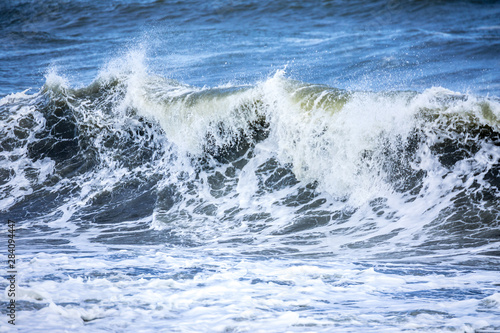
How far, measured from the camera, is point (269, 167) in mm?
7492

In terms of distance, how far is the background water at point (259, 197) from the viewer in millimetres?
3666

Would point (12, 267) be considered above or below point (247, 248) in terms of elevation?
above

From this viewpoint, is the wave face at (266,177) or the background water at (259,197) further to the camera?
the wave face at (266,177)

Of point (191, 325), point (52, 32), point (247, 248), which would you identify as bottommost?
point (247, 248)

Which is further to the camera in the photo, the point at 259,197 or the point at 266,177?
the point at 266,177

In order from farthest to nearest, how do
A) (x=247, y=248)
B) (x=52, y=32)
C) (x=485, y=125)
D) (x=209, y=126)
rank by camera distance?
(x=52, y=32) < (x=209, y=126) < (x=485, y=125) < (x=247, y=248)

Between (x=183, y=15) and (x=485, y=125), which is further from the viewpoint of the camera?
(x=183, y=15)

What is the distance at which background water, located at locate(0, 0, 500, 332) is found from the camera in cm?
367

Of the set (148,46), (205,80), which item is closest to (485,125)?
(205,80)

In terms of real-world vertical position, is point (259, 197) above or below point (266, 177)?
below

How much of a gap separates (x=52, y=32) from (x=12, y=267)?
1623 cm

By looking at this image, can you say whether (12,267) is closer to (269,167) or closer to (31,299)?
(31,299)

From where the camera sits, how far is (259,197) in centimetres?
708

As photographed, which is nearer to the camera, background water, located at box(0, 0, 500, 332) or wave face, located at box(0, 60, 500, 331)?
background water, located at box(0, 0, 500, 332)
